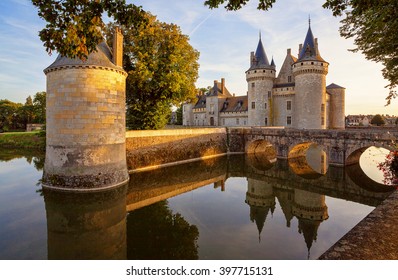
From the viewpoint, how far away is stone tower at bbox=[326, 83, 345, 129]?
1350 inches

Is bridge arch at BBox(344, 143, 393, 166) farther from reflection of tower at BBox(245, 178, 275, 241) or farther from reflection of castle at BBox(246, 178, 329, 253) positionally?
reflection of tower at BBox(245, 178, 275, 241)

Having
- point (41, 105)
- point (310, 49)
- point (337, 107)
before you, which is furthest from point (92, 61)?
point (41, 105)

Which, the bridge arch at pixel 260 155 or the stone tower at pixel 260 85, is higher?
the stone tower at pixel 260 85

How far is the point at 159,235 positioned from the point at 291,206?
233 inches

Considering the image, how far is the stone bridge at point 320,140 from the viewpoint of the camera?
15.6 m

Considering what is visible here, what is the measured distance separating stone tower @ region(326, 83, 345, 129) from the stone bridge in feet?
47.6

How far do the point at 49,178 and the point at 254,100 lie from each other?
2803 centimetres

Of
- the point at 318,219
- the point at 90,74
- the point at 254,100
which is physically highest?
the point at 254,100

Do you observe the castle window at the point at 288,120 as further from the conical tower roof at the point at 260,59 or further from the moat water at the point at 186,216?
the moat water at the point at 186,216

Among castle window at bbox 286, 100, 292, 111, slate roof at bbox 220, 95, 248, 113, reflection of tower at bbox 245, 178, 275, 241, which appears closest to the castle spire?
castle window at bbox 286, 100, 292, 111

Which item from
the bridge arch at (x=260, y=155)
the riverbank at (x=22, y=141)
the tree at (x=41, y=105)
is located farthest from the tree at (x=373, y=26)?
the tree at (x=41, y=105)

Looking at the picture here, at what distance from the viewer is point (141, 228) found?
7.46 m
